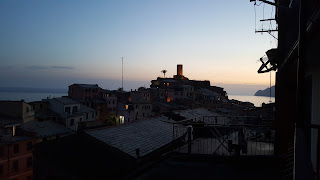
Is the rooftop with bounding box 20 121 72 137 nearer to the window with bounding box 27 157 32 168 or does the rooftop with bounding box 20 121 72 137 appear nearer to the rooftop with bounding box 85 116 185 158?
the window with bounding box 27 157 32 168

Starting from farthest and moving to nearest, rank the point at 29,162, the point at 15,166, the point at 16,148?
the point at 29,162, the point at 16,148, the point at 15,166

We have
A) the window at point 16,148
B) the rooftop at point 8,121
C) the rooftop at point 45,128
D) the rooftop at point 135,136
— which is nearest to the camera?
the rooftop at point 135,136

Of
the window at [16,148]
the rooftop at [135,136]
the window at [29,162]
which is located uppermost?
the rooftop at [135,136]

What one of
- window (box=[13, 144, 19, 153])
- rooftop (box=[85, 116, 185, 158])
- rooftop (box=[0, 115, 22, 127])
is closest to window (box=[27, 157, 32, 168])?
window (box=[13, 144, 19, 153])

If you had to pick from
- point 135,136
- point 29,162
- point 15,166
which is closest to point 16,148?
point 15,166

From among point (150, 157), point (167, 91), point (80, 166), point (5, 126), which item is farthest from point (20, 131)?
point (167, 91)

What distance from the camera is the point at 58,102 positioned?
49.4 meters

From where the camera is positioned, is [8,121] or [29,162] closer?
[29,162]

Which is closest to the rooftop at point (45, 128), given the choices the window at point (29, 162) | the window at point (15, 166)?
the window at point (29, 162)

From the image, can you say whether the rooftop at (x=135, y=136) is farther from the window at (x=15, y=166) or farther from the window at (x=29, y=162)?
the window at (x=29, y=162)

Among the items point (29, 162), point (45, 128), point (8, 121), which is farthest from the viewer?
point (45, 128)

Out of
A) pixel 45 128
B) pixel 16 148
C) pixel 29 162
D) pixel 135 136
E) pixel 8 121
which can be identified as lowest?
pixel 29 162

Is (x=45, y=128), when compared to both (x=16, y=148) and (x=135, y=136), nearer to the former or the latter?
(x=16, y=148)

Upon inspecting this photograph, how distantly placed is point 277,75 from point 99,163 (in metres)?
12.8
